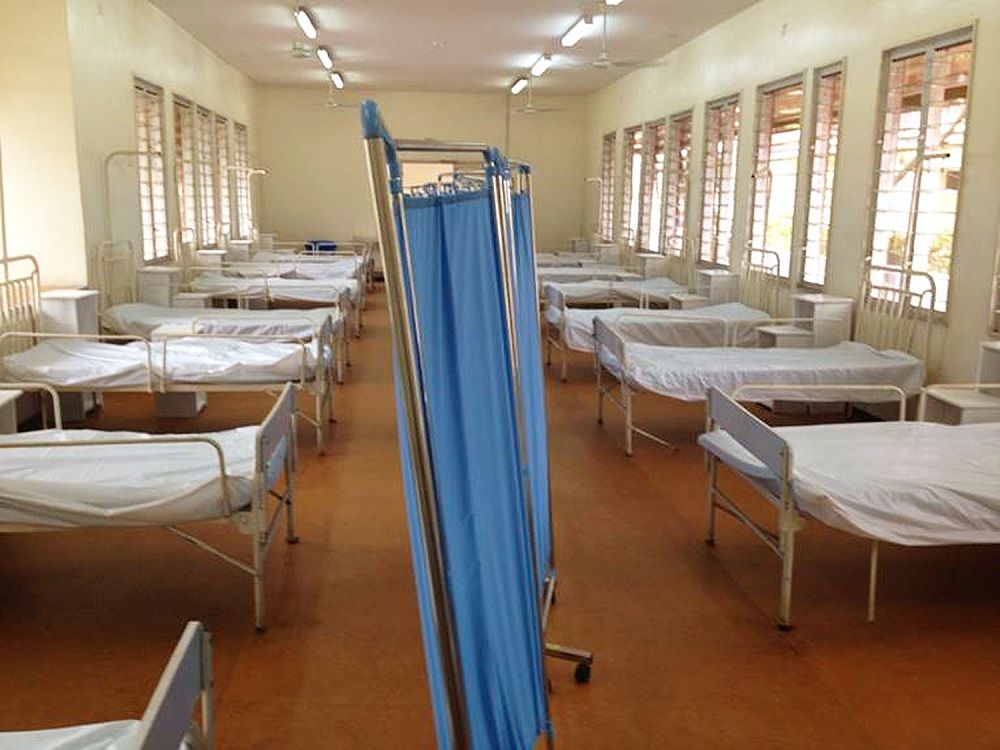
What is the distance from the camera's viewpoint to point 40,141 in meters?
7.11

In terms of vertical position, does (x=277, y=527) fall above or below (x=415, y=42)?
below

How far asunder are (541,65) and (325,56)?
2.97 meters

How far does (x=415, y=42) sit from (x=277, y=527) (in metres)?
8.29

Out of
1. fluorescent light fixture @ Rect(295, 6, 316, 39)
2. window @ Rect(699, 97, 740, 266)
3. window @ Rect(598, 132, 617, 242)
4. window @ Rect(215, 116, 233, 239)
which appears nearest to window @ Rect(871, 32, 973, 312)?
window @ Rect(699, 97, 740, 266)

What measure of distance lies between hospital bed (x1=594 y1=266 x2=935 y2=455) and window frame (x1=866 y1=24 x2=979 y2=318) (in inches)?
5.8

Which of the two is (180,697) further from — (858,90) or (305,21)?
(305,21)

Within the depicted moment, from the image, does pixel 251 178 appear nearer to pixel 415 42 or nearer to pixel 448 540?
pixel 415 42

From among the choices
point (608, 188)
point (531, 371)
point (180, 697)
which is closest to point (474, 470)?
point (180, 697)

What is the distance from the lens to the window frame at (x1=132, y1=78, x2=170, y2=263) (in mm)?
9008

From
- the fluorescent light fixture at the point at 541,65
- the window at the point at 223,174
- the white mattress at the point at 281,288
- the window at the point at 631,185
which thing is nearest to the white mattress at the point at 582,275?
the window at the point at 631,185

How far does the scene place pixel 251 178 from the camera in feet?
52.0

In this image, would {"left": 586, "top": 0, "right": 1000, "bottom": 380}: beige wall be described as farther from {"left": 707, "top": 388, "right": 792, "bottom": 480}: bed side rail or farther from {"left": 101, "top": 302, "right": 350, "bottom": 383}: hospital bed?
{"left": 101, "top": 302, "right": 350, "bottom": 383}: hospital bed

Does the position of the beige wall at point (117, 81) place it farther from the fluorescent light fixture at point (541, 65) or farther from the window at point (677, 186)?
the window at point (677, 186)

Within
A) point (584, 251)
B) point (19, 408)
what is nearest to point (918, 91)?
point (19, 408)
